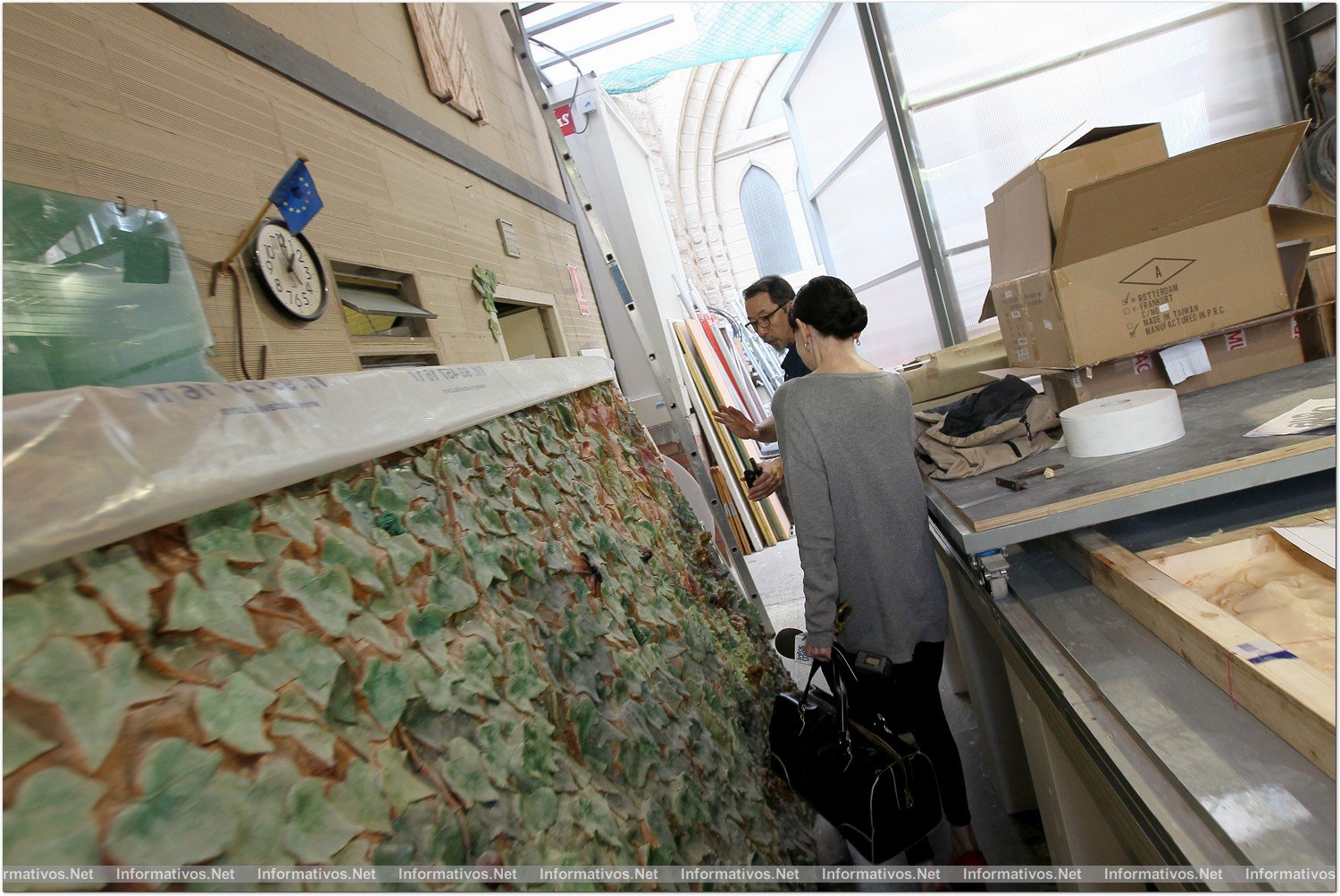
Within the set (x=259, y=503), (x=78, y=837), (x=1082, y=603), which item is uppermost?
(x=259, y=503)

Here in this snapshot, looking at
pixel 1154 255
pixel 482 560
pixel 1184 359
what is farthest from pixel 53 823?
pixel 1184 359

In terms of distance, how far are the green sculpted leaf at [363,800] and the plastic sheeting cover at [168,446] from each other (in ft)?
1.10

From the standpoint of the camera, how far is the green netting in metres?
4.76

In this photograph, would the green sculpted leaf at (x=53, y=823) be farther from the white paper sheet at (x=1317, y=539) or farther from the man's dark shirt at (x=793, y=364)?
the man's dark shirt at (x=793, y=364)

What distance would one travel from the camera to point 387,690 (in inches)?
33.7

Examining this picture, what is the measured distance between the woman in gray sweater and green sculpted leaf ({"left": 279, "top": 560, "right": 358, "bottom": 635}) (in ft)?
3.81

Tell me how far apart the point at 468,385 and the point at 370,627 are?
2.01 ft

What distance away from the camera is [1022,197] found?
2.12 metres

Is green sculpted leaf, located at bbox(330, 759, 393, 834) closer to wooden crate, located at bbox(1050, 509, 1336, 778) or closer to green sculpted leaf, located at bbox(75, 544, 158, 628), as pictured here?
green sculpted leaf, located at bbox(75, 544, 158, 628)

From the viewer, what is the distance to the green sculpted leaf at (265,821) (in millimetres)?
639

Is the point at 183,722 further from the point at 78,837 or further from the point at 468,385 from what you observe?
the point at 468,385

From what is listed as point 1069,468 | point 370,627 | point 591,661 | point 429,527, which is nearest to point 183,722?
point 370,627

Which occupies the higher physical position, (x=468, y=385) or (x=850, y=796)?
(x=468, y=385)

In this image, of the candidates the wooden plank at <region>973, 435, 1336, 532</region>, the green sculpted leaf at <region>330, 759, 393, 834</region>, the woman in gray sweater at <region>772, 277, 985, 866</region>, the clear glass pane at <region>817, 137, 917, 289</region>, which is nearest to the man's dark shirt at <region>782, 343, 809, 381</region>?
the woman in gray sweater at <region>772, 277, 985, 866</region>
